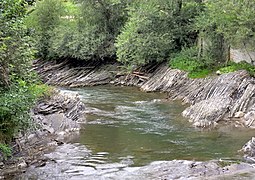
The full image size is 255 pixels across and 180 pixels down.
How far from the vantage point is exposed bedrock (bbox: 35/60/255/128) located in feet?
94.1

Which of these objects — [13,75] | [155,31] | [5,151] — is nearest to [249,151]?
[5,151]

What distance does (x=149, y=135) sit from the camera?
25047 mm

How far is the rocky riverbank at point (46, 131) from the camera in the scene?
1959 cm

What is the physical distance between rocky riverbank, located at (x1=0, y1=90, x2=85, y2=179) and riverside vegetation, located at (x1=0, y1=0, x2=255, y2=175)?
0.87 metres

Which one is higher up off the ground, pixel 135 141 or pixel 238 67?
pixel 238 67

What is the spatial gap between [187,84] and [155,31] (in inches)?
329

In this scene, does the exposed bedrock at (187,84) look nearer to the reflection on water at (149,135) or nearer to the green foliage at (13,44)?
the reflection on water at (149,135)

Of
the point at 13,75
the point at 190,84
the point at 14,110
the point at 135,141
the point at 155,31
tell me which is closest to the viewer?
the point at 14,110

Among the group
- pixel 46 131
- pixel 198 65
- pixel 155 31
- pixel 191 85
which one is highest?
pixel 155 31

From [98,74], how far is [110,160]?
1075 inches

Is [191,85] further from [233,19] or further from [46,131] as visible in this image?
[46,131]

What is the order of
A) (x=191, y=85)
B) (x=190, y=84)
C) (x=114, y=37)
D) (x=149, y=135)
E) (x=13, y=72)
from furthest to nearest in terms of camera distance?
(x=114, y=37), (x=190, y=84), (x=191, y=85), (x=149, y=135), (x=13, y=72)

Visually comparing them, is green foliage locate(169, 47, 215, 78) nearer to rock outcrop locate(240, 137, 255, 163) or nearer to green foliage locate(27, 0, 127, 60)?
green foliage locate(27, 0, 127, 60)

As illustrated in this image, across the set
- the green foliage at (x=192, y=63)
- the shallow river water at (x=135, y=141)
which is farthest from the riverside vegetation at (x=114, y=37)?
the shallow river water at (x=135, y=141)
